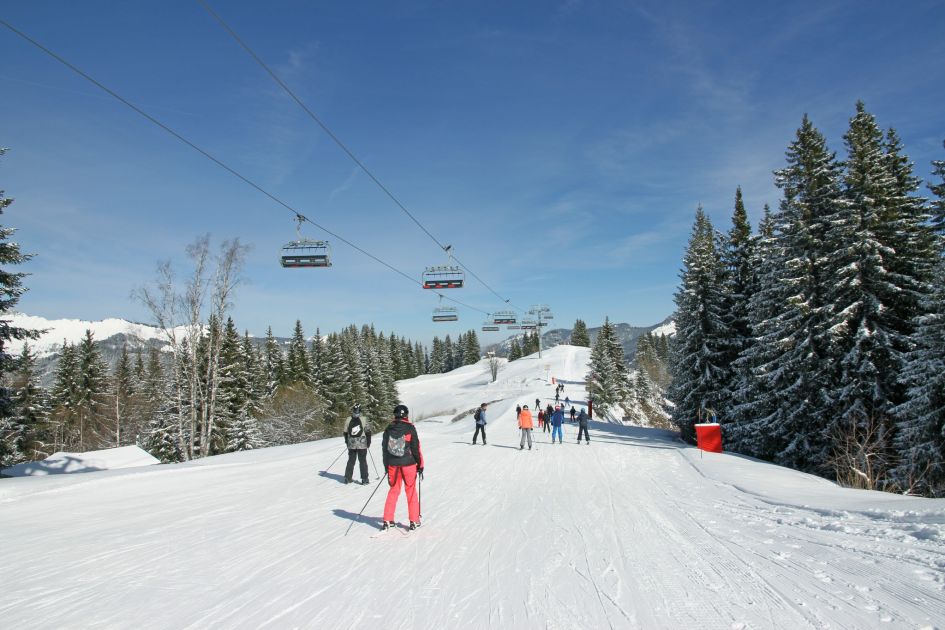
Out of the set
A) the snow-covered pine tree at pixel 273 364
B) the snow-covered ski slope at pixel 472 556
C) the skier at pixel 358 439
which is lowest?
the snow-covered ski slope at pixel 472 556

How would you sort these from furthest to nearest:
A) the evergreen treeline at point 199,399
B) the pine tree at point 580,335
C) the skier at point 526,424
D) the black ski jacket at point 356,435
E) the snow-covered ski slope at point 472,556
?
the pine tree at point 580,335
the evergreen treeline at point 199,399
the skier at point 526,424
the black ski jacket at point 356,435
the snow-covered ski slope at point 472,556

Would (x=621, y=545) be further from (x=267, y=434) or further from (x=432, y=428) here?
(x=267, y=434)

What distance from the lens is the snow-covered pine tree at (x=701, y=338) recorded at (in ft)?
97.7

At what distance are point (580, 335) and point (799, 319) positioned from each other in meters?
105

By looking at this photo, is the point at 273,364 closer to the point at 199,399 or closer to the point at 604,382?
the point at 199,399

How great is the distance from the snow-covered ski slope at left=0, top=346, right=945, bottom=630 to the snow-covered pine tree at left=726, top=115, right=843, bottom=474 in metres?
11.6

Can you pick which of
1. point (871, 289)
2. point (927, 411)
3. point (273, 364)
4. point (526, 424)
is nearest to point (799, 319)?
point (871, 289)

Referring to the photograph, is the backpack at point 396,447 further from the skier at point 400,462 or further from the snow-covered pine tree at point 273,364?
the snow-covered pine tree at point 273,364

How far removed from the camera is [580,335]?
12600 centimetres

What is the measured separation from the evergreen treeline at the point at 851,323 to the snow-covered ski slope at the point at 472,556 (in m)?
8.98

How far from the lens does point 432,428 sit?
111 feet

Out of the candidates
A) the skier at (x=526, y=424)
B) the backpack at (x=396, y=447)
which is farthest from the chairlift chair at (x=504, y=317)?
the backpack at (x=396, y=447)

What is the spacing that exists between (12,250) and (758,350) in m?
32.3

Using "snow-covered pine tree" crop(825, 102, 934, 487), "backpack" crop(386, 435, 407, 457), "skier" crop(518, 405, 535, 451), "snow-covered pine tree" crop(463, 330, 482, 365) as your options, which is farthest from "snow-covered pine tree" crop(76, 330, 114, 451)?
"snow-covered pine tree" crop(463, 330, 482, 365)
